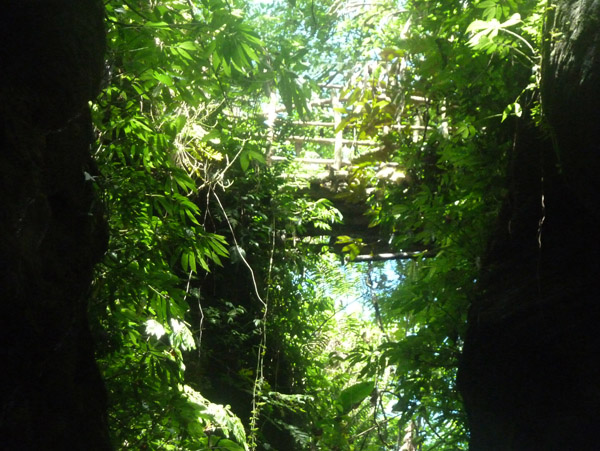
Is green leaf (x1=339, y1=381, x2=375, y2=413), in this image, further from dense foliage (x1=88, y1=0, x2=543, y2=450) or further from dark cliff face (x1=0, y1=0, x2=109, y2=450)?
dark cliff face (x1=0, y1=0, x2=109, y2=450)

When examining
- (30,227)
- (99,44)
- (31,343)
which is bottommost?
(31,343)

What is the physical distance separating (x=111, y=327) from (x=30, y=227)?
1083 millimetres

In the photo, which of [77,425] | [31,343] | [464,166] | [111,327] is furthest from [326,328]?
[31,343]

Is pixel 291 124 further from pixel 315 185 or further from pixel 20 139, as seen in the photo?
pixel 20 139

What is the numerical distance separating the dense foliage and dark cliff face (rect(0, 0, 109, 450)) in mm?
342

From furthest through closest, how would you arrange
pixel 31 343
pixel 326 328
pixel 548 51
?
pixel 326 328 → pixel 548 51 → pixel 31 343

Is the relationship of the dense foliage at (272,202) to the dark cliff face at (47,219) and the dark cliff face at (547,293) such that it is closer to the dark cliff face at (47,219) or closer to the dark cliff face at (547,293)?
the dark cliff face at (547,293)

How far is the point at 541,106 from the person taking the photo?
2.65m

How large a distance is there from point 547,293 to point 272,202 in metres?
2.62

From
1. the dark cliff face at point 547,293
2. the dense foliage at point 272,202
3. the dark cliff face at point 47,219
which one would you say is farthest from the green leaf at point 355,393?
the dark cliff face at point 47,219

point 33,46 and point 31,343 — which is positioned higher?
point 33,46

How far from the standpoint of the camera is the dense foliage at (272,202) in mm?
2545


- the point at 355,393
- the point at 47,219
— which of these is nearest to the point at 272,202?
the point at 355,393

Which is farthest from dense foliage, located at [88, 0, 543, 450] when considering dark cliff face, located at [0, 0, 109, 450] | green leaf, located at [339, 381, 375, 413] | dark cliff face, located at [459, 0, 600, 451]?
dark cliff face, located at [0, 0, 109, 450]
